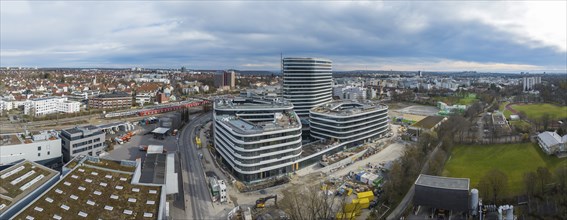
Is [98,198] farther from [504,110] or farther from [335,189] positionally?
[504,110]

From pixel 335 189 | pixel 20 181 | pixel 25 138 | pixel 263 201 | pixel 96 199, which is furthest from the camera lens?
pixel 25 138

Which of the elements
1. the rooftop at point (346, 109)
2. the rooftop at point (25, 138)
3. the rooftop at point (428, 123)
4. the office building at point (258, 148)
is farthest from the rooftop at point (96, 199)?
the rooftop at point (428, 123)

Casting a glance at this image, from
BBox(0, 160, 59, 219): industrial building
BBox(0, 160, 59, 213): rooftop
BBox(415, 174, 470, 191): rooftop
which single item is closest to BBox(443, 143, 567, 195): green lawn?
Answer: BBox(415, 174, 470, 191): rooftop

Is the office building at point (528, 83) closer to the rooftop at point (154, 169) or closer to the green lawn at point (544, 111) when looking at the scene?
the green lawn at point (544, 111)

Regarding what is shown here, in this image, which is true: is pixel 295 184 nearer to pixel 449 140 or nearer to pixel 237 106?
pixel 237 106

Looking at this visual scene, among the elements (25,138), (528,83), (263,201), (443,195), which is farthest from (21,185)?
(528,83)
